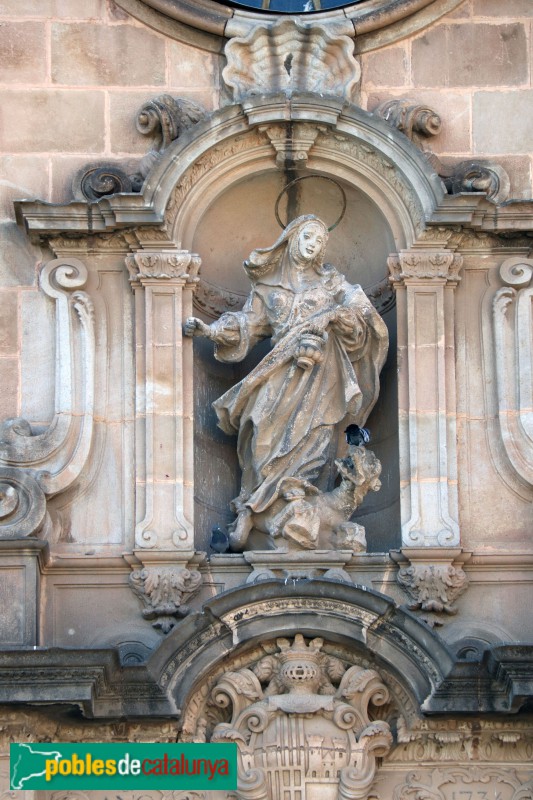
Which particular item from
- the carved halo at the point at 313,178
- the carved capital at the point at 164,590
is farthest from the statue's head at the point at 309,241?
the carved capital at the point at 164,590

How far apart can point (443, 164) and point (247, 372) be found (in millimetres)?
1768

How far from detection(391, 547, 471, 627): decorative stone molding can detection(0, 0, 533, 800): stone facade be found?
0.06 feet

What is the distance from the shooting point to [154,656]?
55.2 feet

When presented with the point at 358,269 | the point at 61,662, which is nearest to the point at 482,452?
the point at 358,269

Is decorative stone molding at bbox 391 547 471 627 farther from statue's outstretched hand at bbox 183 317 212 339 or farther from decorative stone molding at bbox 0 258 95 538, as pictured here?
decorative stone molding at bbox 0 258 95 538

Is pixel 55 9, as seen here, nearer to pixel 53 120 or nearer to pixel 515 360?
pixel 53 120

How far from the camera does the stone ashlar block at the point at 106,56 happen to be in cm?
1866

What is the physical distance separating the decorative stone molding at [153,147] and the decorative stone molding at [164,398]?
1.58ft

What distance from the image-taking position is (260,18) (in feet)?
61.7

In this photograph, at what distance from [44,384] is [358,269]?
7.24 ft

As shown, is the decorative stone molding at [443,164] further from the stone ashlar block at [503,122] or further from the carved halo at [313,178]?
the carved halo at [313,178]

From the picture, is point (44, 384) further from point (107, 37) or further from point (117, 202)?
point (107, 37)

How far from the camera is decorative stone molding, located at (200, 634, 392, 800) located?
664 inches

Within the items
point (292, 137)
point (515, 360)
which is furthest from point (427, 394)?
point (292, 137)
